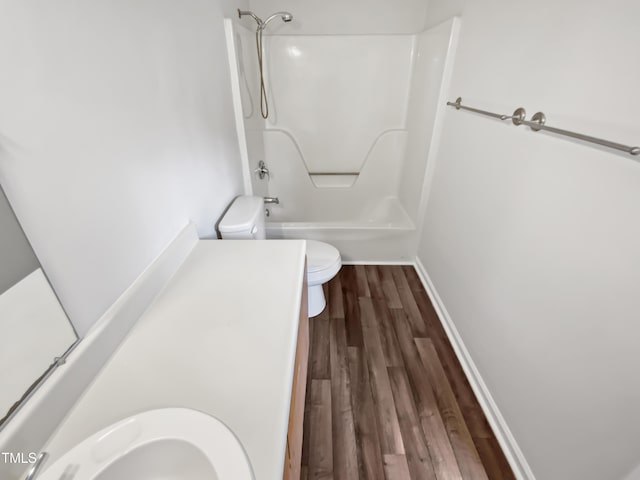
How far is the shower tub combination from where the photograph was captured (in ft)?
7.04

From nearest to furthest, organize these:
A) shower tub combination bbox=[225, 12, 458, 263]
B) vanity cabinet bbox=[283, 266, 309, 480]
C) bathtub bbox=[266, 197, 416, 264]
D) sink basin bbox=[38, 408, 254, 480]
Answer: sink basin bbox=[38, 408, 254, 480] → vanity cabinet bbox=[283, 266, 309, 480] → shower tub combination bbox=[225, 12, 458, 263] → bathtub bbox=[266, 197, 416, 264]

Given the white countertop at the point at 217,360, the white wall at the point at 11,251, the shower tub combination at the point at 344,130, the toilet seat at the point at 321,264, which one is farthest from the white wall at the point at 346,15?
the white wall at the point at 11,251

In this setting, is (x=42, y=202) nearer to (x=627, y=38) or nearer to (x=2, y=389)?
(x=2, y=389)

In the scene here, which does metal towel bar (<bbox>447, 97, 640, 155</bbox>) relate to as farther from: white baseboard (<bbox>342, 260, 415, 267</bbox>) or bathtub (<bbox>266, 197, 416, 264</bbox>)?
white baseboard (<bbox>342, 260, 415, 267</bbox>)

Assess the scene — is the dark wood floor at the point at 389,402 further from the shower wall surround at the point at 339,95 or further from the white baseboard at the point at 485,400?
the shower wall surround at the point at 339,95

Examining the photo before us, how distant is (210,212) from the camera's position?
1.50 meters

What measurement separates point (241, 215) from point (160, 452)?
113 cm

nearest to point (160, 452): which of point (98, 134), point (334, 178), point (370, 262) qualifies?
point (98, 134)

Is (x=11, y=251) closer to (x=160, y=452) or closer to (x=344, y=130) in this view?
(x=160, y=452)

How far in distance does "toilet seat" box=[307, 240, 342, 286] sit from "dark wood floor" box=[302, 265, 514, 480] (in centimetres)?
34

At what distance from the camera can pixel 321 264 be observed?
5.88 ft

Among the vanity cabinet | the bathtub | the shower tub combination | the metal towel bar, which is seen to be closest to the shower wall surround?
the shower tub combination

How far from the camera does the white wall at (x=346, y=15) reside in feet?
7.32

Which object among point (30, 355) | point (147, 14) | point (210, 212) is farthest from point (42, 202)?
point (210, 212)
